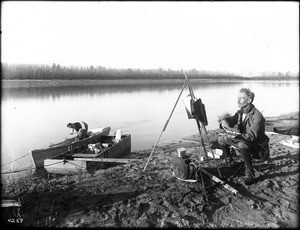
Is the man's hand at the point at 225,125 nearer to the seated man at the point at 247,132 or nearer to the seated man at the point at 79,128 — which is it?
the seated man at the point at 247,132

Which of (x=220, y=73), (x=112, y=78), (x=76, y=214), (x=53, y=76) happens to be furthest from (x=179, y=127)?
→ (x=220, y=73)

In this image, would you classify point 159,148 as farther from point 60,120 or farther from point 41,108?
point 41,108

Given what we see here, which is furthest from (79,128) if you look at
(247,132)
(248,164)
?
(248,164)

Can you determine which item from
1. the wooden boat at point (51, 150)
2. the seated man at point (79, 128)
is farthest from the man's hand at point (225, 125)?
the seated man at point (79, 128)

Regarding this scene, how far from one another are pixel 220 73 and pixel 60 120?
78393mm

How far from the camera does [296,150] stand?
806 cm

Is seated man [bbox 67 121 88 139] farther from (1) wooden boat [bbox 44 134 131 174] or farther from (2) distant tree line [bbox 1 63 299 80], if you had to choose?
(2) distant tree line [bbox 1 63 299 80]

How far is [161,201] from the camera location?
468cm

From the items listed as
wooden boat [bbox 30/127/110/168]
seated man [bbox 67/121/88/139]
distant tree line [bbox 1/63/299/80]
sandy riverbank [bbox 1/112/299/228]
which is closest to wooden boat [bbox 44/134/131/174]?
wooden boat [bbox 30/127/110/168]

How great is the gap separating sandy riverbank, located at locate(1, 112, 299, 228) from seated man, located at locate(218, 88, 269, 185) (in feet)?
2.05

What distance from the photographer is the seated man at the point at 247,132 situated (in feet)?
17.5

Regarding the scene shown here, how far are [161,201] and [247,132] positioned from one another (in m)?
2.42

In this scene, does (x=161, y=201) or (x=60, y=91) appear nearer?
(x=161, y=201)

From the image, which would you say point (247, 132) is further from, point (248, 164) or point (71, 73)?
point (71, 73)
